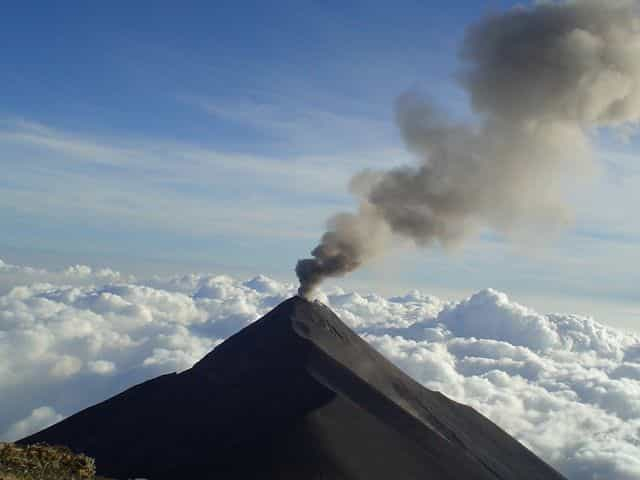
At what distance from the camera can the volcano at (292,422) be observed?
74312 millimetres

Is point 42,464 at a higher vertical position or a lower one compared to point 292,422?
lower

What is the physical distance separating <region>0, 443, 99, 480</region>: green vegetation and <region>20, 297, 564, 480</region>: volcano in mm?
29004

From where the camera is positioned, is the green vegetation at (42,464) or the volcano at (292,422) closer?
the green vegetation at (42,464)

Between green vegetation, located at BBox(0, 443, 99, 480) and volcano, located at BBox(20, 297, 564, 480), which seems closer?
green vegetation, located at BBox(0, 443, 99, 480)

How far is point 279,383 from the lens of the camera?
307 ft

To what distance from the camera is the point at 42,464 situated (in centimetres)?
4222

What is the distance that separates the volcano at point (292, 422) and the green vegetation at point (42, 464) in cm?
2900

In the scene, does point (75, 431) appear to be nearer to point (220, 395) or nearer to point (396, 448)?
point (220, 395)

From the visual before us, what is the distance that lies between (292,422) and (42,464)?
1665 inches

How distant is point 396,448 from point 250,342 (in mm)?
37915

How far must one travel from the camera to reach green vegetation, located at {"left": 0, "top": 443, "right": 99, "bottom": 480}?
1594 inches

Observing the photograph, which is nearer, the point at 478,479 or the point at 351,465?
the point at 351,465

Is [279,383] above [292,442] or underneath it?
above

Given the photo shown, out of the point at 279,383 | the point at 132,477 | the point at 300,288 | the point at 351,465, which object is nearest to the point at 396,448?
the point at 351,465
